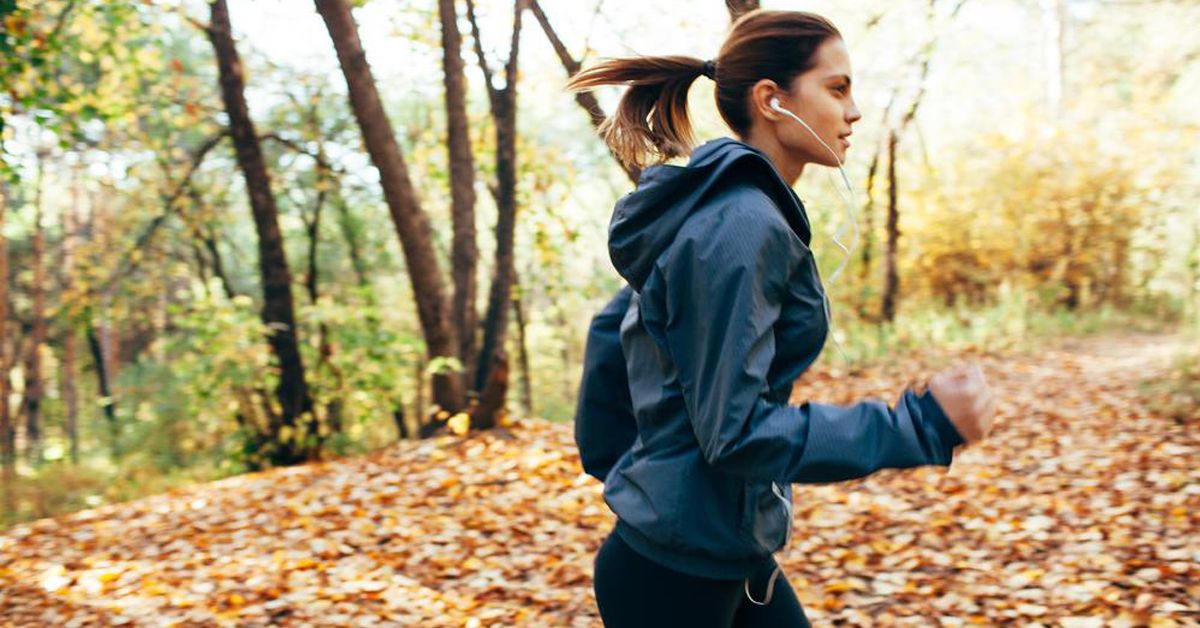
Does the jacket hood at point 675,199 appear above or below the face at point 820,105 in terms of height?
below

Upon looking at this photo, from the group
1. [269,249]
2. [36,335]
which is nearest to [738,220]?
[269,249]

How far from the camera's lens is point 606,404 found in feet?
6.30

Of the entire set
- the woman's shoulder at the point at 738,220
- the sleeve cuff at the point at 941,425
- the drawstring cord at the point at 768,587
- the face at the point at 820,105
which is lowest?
the drawstring cord at the point at 768,587

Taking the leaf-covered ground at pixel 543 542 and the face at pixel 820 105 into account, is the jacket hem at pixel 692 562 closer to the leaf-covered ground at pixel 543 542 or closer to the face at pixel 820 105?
the face at pixel 820 105

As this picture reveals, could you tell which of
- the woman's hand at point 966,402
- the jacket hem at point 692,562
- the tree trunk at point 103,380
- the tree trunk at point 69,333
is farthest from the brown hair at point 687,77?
the tree trunk at point 69,333

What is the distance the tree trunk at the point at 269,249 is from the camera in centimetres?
873

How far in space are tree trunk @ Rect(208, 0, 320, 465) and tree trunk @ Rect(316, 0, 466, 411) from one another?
5.63ft

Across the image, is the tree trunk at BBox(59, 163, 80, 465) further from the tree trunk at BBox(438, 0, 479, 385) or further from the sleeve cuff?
the sleeve cuff

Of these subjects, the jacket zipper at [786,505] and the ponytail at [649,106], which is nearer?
the jacket zipper at [786,505]

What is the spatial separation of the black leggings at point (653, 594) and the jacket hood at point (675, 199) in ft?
1.71

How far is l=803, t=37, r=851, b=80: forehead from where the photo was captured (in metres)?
1.77

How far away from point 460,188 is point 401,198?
774mm

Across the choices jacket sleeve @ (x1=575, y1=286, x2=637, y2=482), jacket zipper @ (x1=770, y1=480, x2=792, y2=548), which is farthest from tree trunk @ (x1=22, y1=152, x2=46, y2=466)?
jacket zipper @ (x1=770, y1=480, x2=792, y2=548)

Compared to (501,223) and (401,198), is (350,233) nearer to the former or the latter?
(501,223)
